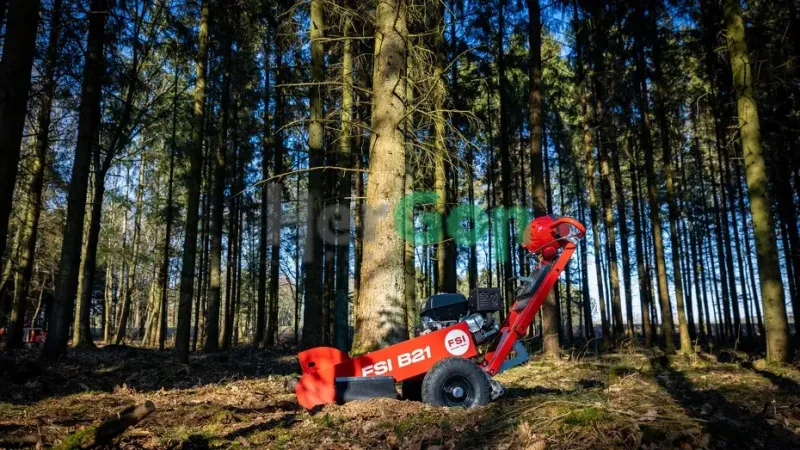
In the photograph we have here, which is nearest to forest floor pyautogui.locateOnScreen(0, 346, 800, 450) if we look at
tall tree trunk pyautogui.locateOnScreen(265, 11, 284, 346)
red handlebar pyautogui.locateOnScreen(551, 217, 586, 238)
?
red handlebar pyautogui.locateOnScreen(551, 217, 586, 238)

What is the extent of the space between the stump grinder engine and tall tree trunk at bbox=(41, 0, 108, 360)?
329 inches

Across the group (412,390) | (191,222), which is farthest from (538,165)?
(191,222)

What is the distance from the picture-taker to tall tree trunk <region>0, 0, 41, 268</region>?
6.49 meters

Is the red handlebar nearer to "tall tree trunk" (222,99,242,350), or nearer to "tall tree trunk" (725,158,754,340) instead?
"tall tree trunk" (222,99,242,350)

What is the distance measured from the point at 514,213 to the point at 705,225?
12.7 metres

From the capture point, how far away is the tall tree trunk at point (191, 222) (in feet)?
38.2

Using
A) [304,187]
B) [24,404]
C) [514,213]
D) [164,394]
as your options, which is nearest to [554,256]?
[164,394]

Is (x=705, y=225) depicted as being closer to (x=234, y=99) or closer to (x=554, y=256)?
(x=234, y=99)

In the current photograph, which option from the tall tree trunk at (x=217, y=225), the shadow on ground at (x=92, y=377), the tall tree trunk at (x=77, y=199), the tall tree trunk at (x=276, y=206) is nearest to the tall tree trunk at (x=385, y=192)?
the shadow on ground at (x=92, y=377)

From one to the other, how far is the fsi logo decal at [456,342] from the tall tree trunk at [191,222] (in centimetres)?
835

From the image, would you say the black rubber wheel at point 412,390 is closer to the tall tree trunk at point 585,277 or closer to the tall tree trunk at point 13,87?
the tall tree trunk at point 13,87

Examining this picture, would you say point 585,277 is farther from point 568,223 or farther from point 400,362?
point 400,362

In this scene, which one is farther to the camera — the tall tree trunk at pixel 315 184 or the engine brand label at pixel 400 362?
the tall tree trunk at pixel 315 184

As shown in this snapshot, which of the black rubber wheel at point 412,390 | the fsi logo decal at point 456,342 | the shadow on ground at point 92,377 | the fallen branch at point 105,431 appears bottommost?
the shadow on ground at point 92,377
